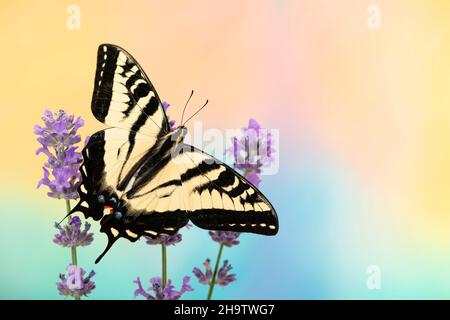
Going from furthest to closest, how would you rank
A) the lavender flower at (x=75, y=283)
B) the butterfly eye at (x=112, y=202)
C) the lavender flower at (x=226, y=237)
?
the butterfly eye at (x=112, y=202), the lavender flower at (x=226, y=237), the lavender flower at (x=75, y=283)

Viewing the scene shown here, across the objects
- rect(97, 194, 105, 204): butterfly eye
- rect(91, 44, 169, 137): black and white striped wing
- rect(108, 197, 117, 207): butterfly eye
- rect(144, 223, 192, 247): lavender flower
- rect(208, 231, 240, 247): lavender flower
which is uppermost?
rect(91, 44, 169, 137): black and white striped wing

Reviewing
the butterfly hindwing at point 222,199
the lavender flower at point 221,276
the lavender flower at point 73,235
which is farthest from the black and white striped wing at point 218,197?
the lavender flower at point 73,235

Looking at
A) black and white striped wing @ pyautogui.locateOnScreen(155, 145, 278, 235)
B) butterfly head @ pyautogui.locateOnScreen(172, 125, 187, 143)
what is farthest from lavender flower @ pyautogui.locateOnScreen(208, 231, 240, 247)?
butterfly head @ pyautogui.locateOnScreen(172, 125, 187, 143)

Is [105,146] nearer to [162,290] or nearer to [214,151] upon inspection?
[214,151]

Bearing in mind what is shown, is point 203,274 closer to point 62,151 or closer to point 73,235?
point 73,235

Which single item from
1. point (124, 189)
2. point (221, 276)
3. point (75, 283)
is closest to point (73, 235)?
point (75, 283)

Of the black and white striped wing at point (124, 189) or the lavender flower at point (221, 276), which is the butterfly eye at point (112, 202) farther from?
the lavender flower at point (221, 276)

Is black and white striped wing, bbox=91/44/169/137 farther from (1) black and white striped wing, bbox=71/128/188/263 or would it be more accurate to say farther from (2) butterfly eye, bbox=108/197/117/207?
(2) butterfly eye, bbox=108/197/117/207

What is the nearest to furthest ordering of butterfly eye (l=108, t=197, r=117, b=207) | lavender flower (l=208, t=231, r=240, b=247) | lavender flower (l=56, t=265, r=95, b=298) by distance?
lavender flower (l=56, t=265, r=95, b=298), lavender flower (l=208, t=231, r=240, b=247), butterfly eye (l=108, t=197, r=117, b=207)
